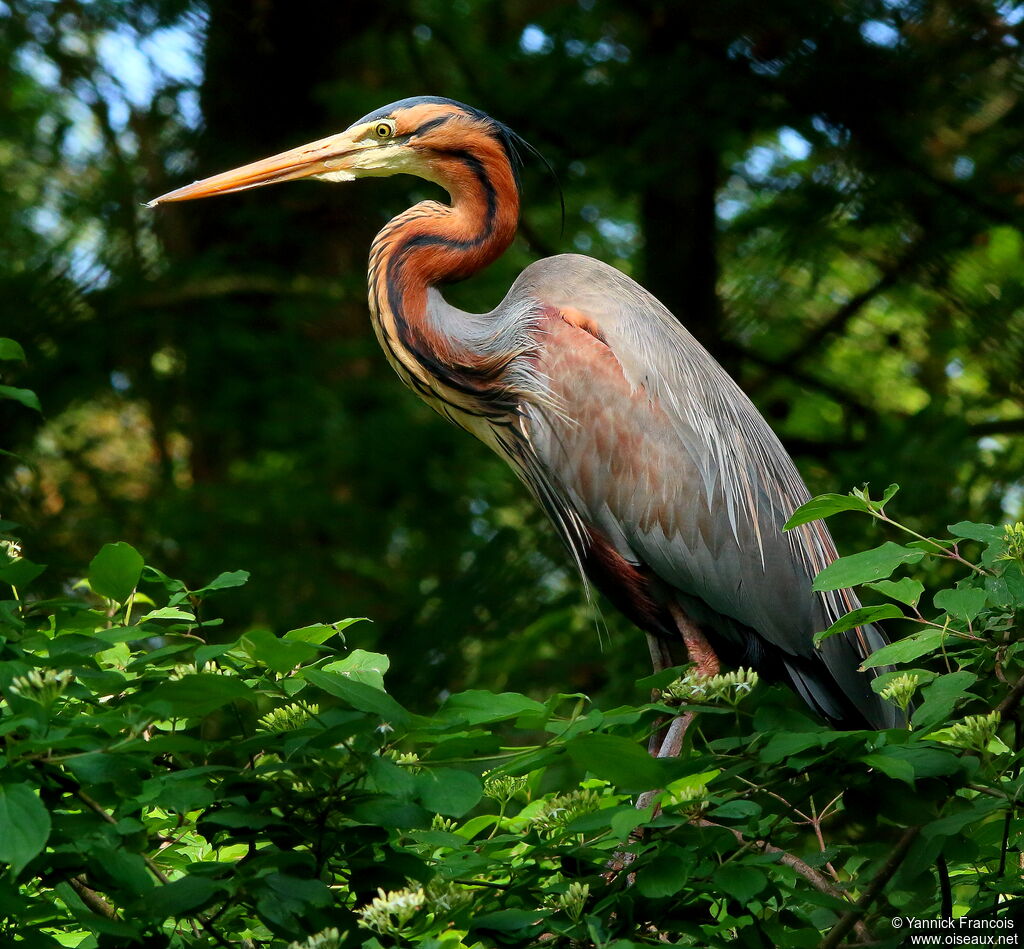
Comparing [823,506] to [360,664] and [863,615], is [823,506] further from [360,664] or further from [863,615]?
[360,664]

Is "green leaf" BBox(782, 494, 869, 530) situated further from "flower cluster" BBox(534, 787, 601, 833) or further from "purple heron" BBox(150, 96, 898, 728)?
"purple heron" BBox(150, 96, 898, 728)

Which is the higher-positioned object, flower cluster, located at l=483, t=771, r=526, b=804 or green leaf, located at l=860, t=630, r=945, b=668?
green leaf, located at l=860, t=630, r=945, b=668

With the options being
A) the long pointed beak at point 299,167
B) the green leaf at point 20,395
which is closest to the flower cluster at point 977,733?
the green leaf at point 20,395

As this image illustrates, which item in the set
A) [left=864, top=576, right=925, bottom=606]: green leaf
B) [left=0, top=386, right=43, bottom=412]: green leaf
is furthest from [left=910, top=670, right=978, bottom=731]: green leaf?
[left=0, top=386, right=43, bottom=412]: green leaf

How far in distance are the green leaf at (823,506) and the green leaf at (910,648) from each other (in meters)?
0.22

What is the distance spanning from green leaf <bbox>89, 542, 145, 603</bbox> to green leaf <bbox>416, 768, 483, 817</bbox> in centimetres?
61

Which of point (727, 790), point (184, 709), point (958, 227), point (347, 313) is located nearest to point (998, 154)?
point (958, 227)

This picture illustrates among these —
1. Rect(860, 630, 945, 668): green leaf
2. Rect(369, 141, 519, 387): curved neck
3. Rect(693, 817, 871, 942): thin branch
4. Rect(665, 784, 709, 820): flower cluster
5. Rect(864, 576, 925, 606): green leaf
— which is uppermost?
Rect(369, 141, 519, 387): curved neck

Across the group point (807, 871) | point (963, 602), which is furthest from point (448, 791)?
point (807, 871)

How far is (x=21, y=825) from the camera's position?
4.74 ft

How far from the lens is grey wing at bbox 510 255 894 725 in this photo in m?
3.83

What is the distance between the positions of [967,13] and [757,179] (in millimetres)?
1371

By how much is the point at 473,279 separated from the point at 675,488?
3.55 metres

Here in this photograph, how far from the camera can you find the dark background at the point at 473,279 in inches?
248
